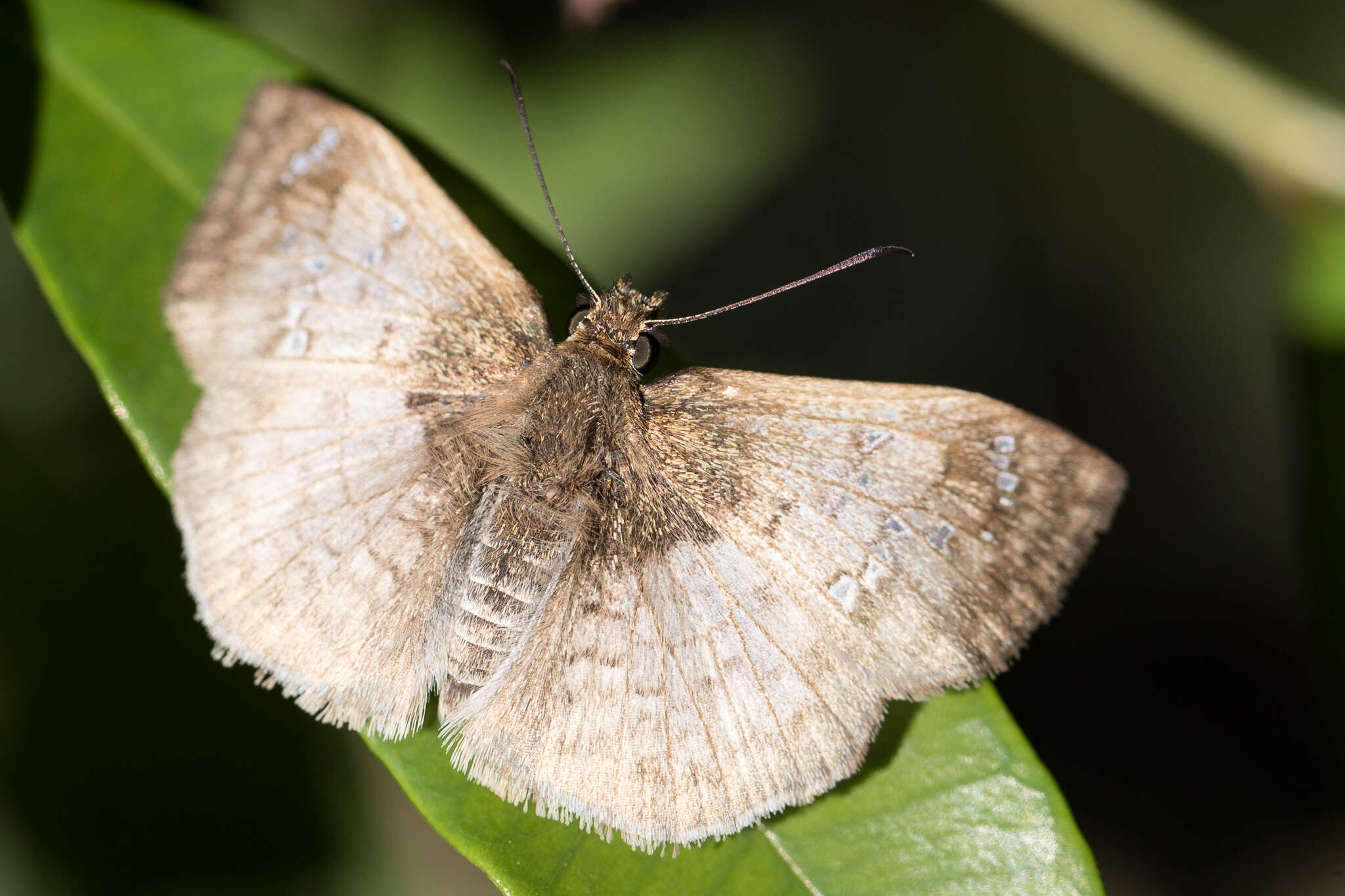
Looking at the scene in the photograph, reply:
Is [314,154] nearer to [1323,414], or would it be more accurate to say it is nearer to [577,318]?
[577,318]

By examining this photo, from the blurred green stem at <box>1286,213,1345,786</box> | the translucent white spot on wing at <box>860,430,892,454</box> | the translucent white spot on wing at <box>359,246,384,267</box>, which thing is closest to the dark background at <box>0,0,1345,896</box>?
the blurred green stem at <box>1286,213,1345,786</box>

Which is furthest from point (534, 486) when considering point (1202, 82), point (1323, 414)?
point (1202, 82)

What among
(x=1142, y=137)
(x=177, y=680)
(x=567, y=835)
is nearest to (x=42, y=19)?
(x=177, y=680)

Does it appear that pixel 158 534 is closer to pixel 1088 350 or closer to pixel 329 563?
pixel 329 563

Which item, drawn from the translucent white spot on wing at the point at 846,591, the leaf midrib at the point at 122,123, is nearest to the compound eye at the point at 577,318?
the translucent white spot on wing at the point at 846,591

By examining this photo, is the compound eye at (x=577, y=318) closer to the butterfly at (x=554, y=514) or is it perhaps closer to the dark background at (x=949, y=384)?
the butterfly at (x=554, y=514)
